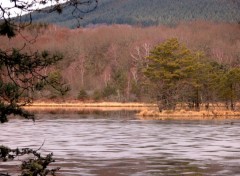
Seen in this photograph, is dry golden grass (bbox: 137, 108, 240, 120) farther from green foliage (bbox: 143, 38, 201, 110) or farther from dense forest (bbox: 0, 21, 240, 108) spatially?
dense forest (bbox: 0, 21, 240, 108)

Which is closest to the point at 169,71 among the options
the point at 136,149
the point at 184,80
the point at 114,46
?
the point at 184,80

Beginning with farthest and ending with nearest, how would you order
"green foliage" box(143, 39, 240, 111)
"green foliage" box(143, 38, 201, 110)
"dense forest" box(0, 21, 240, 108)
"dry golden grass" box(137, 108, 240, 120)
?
"dense forest" box(0, 21, 240, 108) → "green foliage" box(143, 38, 201, 110) → "green foliage" box(143, 39, 240, 111) → "dry golden grass" box(137, 108, 240, 120)

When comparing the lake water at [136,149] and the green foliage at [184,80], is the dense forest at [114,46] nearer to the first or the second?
the green foliage at [184,80]

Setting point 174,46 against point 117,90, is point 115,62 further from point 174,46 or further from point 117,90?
point 174,46

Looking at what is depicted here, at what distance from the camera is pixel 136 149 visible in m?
24.0

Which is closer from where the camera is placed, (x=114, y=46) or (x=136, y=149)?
(x=136, y=149)

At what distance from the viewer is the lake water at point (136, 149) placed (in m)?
18.0

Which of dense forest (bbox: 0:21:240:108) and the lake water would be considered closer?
the lake water

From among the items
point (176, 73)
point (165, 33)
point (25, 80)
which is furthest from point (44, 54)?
point (165, 33)

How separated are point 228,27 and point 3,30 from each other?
172 meters

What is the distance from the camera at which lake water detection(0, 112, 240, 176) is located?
18016mm

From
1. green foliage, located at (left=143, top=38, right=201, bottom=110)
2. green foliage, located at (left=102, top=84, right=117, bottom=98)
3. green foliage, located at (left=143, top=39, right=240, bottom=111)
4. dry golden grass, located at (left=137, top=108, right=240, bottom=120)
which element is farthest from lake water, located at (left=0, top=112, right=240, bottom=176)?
green foliage, located at (left=102, top=84, right=117, bottom=98)

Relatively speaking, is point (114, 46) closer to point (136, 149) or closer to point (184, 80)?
point (184, 80)

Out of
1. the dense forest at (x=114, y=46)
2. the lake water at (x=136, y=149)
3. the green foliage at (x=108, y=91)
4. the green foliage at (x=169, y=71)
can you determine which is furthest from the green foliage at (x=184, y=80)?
the dense forest at (x=114, y=46)
